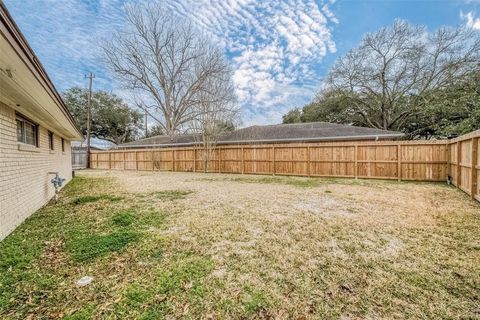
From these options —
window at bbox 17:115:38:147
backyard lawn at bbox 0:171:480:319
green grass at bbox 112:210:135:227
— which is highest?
window at bbox 17:115:38:147

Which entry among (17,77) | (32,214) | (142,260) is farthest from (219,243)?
(32,214)

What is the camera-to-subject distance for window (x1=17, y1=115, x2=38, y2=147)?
14.8 ft

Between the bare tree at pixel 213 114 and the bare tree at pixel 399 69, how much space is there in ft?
34.7

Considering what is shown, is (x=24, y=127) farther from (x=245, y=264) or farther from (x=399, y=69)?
(x=399, y=69)

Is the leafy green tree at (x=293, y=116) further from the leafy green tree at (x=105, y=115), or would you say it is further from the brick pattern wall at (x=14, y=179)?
the brick pattern wall at (x=14, y=179)

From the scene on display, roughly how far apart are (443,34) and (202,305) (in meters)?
23.3

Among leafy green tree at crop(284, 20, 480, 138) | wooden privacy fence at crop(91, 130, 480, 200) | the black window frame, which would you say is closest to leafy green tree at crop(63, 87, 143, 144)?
wooden privacy fence at crop(91, 130, 480, 200)

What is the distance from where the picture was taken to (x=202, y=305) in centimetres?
179

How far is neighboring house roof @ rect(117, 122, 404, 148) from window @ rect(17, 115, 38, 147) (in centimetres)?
1052

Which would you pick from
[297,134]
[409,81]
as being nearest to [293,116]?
[409,81]

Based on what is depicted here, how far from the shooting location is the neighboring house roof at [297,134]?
1298 centimetres

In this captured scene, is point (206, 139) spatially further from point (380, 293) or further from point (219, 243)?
point (380, 293)

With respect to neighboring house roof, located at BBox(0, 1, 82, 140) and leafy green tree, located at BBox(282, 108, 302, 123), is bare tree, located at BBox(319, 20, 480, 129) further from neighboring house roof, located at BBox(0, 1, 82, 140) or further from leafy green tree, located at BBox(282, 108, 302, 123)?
neighboring house roof, located at BBox(0, 1, 82, 140)

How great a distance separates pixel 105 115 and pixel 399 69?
31075 mm
